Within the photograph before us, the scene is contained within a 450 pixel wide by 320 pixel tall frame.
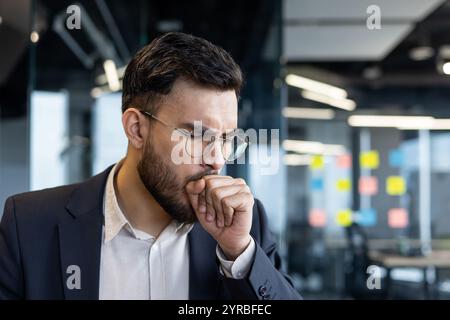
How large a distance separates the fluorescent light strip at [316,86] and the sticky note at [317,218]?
120cm

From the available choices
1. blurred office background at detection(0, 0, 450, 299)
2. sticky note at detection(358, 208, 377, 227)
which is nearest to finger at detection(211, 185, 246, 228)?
blurred office background at detection(0, 0, 450, 299)

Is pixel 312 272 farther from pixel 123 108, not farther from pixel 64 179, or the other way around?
pixel 123 108

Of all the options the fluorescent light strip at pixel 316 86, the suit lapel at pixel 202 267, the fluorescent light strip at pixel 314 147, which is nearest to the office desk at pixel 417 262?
the fluorescent light strip at pixel 314 147

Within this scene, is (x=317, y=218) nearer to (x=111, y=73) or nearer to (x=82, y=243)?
(x=111, y=73)

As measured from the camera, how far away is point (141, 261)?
40.9 inches

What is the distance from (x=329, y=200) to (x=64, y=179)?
136 inches

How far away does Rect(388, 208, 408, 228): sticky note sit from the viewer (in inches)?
237

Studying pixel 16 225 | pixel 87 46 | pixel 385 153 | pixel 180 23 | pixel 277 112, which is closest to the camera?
pixel 16 225

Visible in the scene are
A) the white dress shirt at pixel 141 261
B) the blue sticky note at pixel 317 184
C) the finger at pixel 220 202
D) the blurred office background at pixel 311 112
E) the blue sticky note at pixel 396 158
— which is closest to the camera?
the finger at pixel 220 202

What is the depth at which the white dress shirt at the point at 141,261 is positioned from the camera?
101cm

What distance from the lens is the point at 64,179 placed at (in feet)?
11.3

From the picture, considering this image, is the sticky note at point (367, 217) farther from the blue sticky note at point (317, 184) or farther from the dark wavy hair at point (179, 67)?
the dark wavy hair at point (179, 67)

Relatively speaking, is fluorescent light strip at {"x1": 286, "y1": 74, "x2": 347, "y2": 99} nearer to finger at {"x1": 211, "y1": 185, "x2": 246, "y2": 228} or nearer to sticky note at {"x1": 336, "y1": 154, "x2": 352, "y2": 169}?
sticky note at {"x1": 336, "y1": 154, "x2": 352, "y2": 169}
